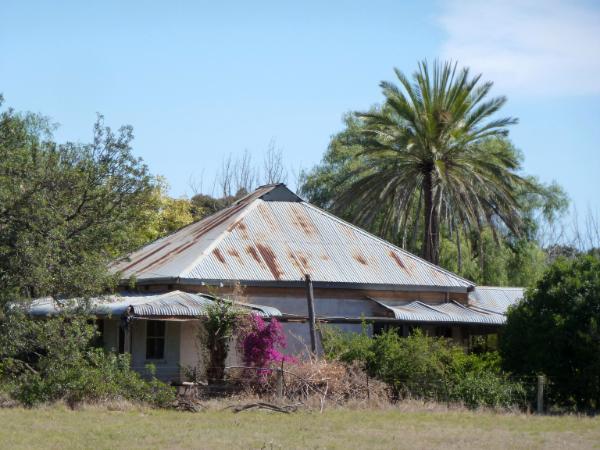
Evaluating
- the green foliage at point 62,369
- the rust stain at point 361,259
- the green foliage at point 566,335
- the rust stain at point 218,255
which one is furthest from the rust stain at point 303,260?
the green foliage at point 62,369

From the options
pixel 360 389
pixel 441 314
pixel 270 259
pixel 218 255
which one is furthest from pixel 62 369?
pixel 441 314

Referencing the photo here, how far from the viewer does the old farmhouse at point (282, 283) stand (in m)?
26.6

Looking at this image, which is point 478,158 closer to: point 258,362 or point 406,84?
point 406,84

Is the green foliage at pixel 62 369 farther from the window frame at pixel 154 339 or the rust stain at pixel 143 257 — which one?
the rust stain at pixel 143 257

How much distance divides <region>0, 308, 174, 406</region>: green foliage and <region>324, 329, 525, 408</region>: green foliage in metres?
5.00

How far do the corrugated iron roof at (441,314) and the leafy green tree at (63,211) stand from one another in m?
8.68

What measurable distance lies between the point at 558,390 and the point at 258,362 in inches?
286

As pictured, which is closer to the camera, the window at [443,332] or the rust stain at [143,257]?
the rust stain at [143,257]

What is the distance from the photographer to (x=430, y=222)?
34.3 meters

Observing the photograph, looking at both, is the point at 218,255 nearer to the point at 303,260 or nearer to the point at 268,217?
the point at 303,260

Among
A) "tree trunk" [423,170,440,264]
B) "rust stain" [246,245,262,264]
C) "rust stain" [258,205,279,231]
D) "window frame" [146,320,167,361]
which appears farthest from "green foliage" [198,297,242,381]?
"tree trunk" [423,170,440,264]

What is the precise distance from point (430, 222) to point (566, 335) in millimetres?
11906

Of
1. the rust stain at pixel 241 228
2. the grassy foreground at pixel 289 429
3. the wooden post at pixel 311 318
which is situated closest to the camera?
the grassy foreground at pixel 289 429

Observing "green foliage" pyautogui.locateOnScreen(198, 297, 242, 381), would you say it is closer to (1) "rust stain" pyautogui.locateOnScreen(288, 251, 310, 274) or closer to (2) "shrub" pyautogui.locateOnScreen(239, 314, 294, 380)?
(2) "shrub" pyautogui.locateOnScreen(239, 314, 294, 380)
